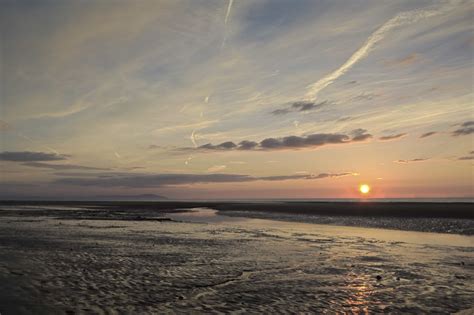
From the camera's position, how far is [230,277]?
15234mm

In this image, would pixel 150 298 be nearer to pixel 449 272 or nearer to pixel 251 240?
pixel 449 272

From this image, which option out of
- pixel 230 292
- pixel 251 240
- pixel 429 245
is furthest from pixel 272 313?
pixel 429 245

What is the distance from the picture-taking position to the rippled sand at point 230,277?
1130 cm

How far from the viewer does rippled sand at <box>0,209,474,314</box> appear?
11.3 metres

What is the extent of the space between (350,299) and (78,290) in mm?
8785

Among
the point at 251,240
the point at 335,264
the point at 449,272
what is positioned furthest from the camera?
the point at 251,240

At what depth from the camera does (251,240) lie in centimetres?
2809

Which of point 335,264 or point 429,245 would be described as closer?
point 335,264

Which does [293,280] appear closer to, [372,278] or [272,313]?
[372,278]

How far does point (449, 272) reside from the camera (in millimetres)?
16516

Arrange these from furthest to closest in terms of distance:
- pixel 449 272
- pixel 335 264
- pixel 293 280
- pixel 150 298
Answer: pixel 335 264 < pixel 449 272 < pixel 293 280 < pixel 150 298

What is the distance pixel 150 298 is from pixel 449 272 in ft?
41.7

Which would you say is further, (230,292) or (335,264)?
(335,264)

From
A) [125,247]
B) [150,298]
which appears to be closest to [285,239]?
[125,247]
